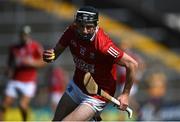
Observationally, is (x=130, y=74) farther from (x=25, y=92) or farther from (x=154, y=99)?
(x=154, y=99)

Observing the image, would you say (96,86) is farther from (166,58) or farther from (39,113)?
(166,58)

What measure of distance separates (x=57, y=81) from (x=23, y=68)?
3.27m

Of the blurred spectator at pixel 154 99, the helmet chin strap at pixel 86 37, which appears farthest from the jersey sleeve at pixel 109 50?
the blurred spectator at pixel 154 99

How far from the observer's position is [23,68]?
15.2 metres

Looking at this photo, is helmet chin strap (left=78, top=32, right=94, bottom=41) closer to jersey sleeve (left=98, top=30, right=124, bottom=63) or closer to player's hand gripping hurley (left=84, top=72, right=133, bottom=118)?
jersey sleeve (left=98, top=30, right=124, bottom=63)

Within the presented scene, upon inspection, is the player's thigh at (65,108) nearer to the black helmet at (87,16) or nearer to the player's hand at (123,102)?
the player's hand at (123,102)

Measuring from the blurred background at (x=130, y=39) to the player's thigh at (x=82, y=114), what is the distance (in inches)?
302

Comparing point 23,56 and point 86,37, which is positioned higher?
point 86,37

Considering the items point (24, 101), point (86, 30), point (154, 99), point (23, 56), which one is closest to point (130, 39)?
point (154, 99)

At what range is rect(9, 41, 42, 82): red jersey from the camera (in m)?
14.9

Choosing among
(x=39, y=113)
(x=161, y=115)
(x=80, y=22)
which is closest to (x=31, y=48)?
(x=39, y=113)

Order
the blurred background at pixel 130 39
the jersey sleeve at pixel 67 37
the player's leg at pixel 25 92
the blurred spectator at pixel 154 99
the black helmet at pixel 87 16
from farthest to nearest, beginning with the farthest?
the blurred background at pixel 130 39 < the blurred spectator at pixel 154 99 < the player's leg at pixel 25 92 < the jersey sleeve at pixel 67 37 < the black helmet at pixel 87 16

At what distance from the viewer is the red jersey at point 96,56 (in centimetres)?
882

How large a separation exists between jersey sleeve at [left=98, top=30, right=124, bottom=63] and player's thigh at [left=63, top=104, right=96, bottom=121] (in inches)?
26.5
